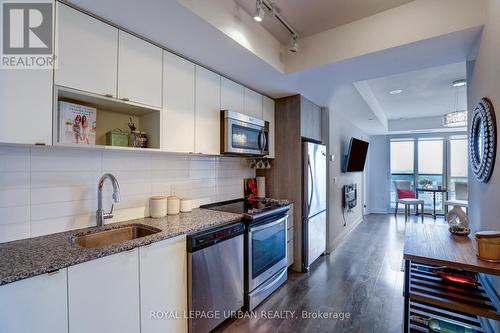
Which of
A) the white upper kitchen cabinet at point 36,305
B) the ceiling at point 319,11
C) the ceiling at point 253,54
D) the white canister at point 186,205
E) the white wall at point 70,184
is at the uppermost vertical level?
the ceiling at point 319,11

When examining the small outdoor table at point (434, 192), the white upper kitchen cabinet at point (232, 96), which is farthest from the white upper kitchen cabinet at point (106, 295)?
the small outdoor table at point (434, 192)

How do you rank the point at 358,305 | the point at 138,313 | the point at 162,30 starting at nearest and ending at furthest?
the point at 138,313, the point at 162,30, the point at 358,305

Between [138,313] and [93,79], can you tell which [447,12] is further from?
[138,313]

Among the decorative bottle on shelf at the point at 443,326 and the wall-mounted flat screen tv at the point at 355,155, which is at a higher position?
the wall-mounted flat screen tv at the point at 355,155

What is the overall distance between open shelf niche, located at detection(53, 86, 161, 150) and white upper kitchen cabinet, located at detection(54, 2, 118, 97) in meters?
0.08

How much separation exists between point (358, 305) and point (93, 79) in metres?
2.95

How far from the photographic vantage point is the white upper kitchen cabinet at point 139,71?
163 centimetres

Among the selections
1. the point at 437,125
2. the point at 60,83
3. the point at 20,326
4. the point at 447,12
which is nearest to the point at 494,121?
the point at 447,12

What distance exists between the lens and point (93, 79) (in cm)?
148

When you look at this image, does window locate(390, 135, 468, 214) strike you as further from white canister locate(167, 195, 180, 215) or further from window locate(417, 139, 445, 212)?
white canister locate(167, 195, 180, 215)

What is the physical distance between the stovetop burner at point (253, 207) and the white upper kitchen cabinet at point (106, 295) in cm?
105

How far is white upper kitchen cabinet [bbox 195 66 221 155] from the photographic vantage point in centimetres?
218

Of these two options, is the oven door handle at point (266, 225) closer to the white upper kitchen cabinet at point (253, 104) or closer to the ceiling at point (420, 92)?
the white upper kitchen cabinet at point (253, 104)

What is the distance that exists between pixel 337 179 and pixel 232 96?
2807mm
